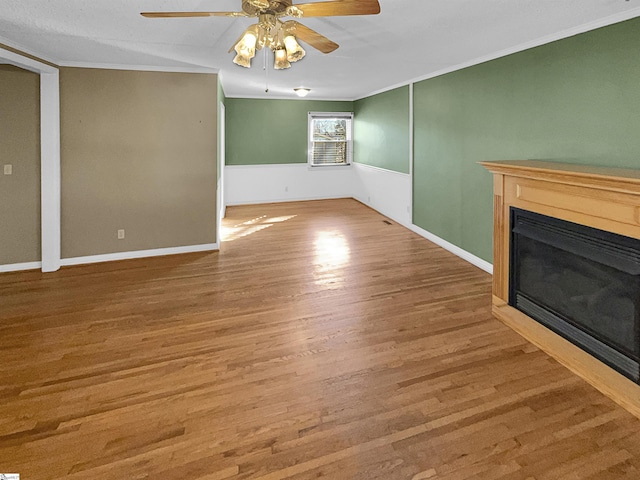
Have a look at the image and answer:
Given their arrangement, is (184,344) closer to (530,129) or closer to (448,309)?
(448,309)

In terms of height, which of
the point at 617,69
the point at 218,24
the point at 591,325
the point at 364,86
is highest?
the point at 364,86

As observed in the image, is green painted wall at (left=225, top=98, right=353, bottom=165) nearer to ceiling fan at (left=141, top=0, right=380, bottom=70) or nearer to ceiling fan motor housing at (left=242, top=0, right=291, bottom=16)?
ceiling fan at (left=141, top=0, right=380, bottom=70)

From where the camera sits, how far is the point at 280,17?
210 cm

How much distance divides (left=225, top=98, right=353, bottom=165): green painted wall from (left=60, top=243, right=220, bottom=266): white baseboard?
371cm

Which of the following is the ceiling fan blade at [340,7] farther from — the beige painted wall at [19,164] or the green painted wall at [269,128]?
the green painted wall at [269,128]

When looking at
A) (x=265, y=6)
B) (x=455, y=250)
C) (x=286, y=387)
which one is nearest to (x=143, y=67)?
(x=265, y=6)

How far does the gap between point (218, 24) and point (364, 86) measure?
4194 mm

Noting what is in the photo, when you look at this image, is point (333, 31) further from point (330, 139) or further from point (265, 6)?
point (330, 139)

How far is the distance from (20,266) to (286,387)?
3.90m

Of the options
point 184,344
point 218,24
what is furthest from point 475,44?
point 184,344

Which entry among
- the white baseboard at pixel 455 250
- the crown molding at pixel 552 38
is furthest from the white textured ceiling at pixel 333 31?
the white baseboard at pixel 455 250

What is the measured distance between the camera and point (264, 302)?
11.9 ft

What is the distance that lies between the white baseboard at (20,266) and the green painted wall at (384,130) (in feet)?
17.4

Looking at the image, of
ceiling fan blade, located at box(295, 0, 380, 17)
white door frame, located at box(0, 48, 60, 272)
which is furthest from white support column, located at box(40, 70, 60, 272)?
ceiling fan blade, located at box(295, 0, 380, 17)
